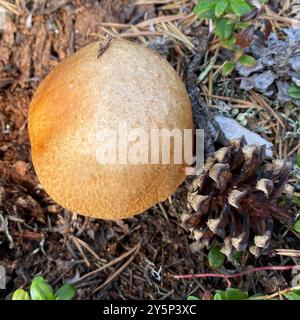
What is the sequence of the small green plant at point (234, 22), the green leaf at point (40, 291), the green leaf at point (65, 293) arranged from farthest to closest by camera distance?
1. the small green plant at point (234, 22)
2. the green leaf at point (65, 293)
3. the green leaf at point (40, 291)

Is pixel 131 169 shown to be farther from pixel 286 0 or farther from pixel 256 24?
pixel 286 0

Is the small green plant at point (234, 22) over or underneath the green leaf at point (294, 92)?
over

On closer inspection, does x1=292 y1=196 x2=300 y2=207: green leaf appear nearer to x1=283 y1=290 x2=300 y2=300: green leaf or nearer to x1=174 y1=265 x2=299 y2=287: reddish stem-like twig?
x1=174 y1=265 x2=299 y2=287: reddish stem-like twig

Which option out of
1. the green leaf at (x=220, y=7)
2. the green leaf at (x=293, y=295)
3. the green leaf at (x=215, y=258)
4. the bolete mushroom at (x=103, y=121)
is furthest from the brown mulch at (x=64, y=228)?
the green leaf at (x=220, y=7)

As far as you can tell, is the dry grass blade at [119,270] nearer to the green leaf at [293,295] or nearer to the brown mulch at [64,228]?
the brown mulch at [64,228]

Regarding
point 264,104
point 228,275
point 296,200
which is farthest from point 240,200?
point 264,104

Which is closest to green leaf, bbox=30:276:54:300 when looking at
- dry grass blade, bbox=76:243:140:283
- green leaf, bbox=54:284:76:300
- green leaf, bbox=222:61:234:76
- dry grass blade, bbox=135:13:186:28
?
green leaf, bbox=54:284:76:300

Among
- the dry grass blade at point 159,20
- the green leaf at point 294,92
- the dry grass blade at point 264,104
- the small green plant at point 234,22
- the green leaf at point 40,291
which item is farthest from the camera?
the dry grass blade at point 159,20
